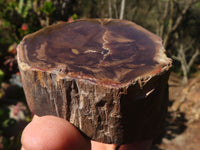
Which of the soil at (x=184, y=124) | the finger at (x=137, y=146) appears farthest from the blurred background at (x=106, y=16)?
the finger at (x=137, y=146)

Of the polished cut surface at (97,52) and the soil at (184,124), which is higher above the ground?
the polished cut surface at (97,52)

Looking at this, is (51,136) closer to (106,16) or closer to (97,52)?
(97,52)

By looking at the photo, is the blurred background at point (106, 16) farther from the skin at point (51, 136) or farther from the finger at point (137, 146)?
the finger at point (137, 146)

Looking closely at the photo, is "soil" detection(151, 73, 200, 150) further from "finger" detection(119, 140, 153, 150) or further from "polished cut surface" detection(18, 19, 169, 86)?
Result: "polished cut surface" detection(18, 19, 169, 86)

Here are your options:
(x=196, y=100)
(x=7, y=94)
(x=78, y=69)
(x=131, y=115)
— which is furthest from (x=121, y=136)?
(x=7, y=94)

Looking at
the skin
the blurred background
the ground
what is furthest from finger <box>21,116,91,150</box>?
the ground

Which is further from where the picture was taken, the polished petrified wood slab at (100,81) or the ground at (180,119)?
the ground at (180,119)

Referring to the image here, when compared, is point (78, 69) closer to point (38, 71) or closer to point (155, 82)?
point (38, 71)
